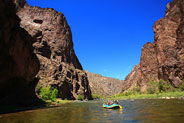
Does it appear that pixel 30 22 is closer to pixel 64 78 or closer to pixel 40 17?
pixel 40 17

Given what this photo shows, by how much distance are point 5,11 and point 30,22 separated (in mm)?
107903

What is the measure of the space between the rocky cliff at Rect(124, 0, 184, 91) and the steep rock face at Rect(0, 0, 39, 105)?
332 feet

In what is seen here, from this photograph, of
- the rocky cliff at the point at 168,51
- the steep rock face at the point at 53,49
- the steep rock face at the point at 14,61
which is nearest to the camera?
the steep rock face at the point at 14,61

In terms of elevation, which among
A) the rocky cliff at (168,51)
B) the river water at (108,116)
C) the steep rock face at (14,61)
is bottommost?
the river water at (108,116)

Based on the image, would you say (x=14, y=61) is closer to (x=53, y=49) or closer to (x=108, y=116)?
(x=108, y=116)

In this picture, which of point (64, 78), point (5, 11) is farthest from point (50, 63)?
point (5, 11)

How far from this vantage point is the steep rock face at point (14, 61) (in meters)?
30.4

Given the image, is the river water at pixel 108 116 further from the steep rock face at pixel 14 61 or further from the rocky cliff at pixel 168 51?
the rocky cliff at pixel 168 51

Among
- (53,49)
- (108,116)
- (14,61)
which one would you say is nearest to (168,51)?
(53,49)

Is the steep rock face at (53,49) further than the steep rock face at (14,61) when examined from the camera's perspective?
Yes

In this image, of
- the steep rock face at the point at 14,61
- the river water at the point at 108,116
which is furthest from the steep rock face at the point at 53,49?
the river water at the point at 108,116

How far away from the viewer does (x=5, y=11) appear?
96.9 feet

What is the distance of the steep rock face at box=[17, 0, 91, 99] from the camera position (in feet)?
341

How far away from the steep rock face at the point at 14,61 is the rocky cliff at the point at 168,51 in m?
101
